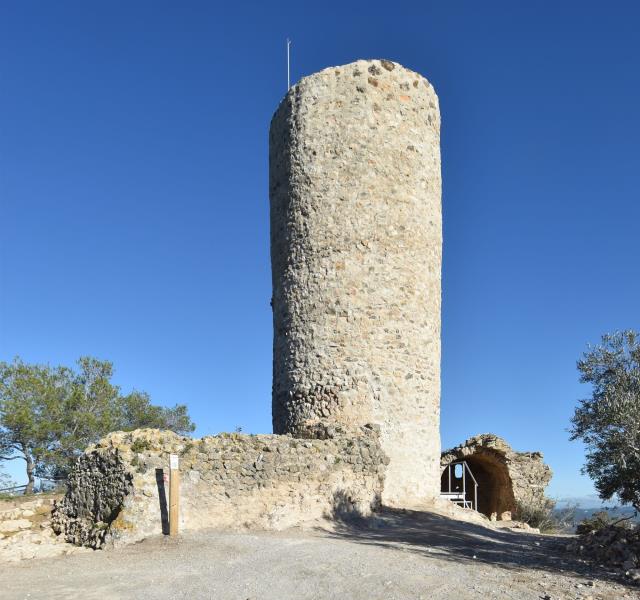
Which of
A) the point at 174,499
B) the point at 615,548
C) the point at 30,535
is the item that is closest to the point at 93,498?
the point at 30,535

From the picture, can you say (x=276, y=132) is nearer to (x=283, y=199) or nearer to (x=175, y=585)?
(x=283, y=199)

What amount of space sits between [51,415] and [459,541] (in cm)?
1736

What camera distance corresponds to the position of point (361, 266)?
14.5 meters

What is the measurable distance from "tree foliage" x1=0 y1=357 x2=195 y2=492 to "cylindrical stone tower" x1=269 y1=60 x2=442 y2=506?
1193cm

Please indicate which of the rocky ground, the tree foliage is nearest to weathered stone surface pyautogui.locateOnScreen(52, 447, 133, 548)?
the rocky ground

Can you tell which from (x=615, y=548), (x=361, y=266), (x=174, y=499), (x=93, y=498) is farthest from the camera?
(x=361, y=266)

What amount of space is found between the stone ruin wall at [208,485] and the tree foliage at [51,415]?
39.4 feet

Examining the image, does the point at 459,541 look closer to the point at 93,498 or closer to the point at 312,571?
the point at 312,571

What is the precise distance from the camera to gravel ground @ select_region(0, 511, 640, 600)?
296 inches

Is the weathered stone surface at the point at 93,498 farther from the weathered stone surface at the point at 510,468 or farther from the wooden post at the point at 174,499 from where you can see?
the weathered stone surface at the point at 510,468

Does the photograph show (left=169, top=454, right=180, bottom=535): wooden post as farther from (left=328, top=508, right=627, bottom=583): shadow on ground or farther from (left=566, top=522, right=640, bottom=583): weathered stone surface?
(left=566, top=522, right=640, bottom=583): weathered stone surface

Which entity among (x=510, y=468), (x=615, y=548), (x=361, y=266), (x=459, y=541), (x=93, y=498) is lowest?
(x=459, y=541)

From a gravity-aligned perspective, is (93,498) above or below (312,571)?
above

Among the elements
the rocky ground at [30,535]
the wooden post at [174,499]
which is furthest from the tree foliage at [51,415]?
the wooden post at [174,499]
